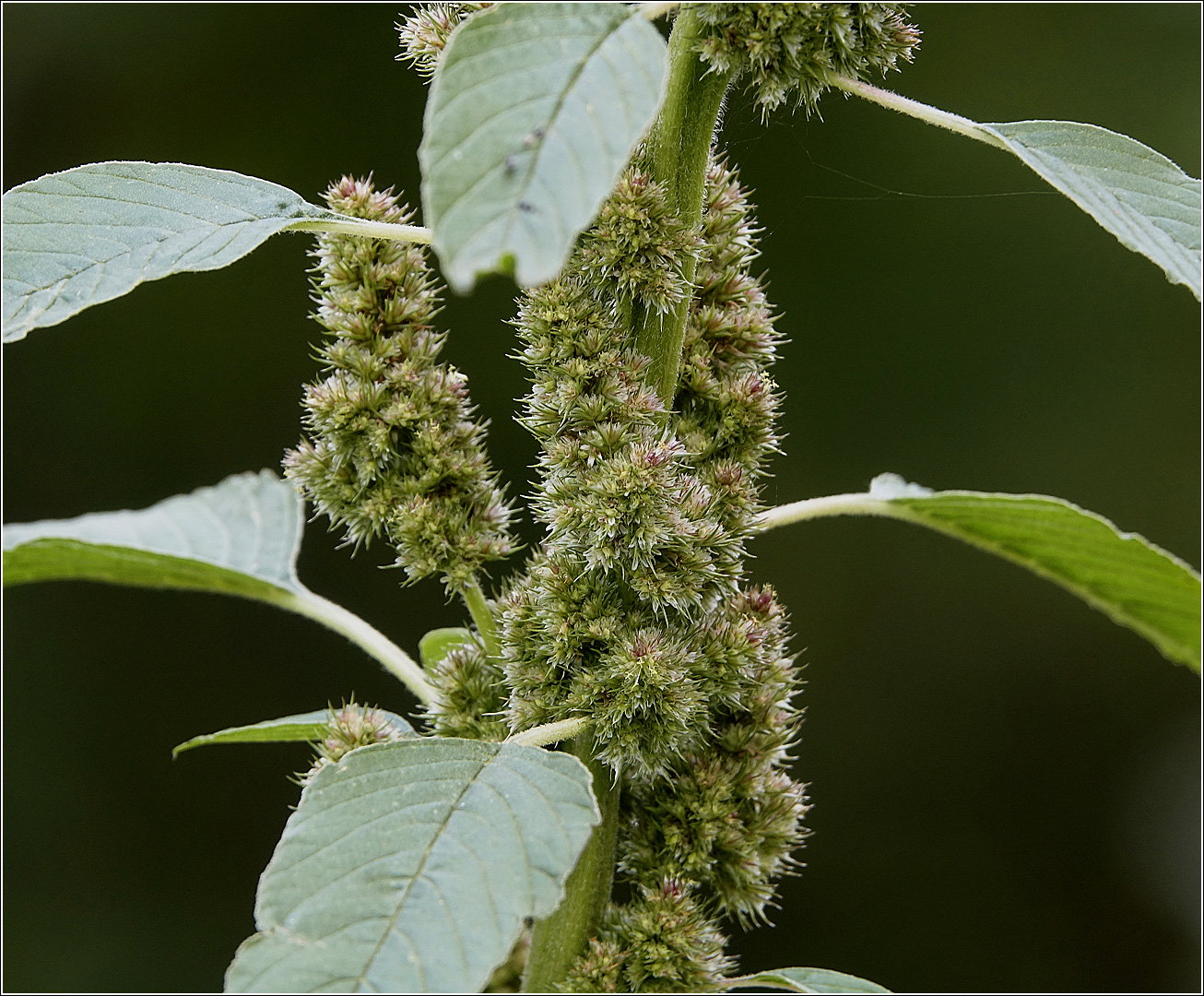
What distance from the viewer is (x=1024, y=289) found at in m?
3.61

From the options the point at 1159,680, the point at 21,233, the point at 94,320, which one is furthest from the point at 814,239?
the point at 21,233

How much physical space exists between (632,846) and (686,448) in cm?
37

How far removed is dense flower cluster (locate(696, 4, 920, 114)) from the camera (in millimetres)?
790

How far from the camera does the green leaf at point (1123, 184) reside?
2.65ft

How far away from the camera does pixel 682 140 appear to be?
2.83 ft

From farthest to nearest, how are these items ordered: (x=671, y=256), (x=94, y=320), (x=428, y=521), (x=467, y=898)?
1. (x=94, y=320)
2. (x=428, y=521)
3. (x=671, y=256)
4. (x=467, y=898)

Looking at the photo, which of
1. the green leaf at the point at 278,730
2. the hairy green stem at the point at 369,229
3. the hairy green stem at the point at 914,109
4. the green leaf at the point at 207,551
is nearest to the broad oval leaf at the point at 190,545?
the green leaf at the point at 207,551

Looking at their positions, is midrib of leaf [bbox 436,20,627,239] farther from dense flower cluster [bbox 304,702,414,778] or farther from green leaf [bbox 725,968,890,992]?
green leaf [bbox 725,968,890,992]

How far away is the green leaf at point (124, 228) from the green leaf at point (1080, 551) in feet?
1.63

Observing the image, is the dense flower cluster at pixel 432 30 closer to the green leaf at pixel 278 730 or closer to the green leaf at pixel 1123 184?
the green leaf at pixel 1123 184

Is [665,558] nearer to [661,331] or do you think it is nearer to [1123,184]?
[661,331]

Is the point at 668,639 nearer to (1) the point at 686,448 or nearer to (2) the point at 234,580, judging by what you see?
(1) the point at 686,448

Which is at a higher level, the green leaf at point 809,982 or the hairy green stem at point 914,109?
the hairy green stem at point 914,109

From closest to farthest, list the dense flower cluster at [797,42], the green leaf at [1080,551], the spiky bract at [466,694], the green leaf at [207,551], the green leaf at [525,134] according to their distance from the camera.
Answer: the green leaf at [525,134] → the dense flower cluster at [797,42] → the green leaf at [1080,551] → the spiky bract at [466,694] → the green leaf at [207,551]
